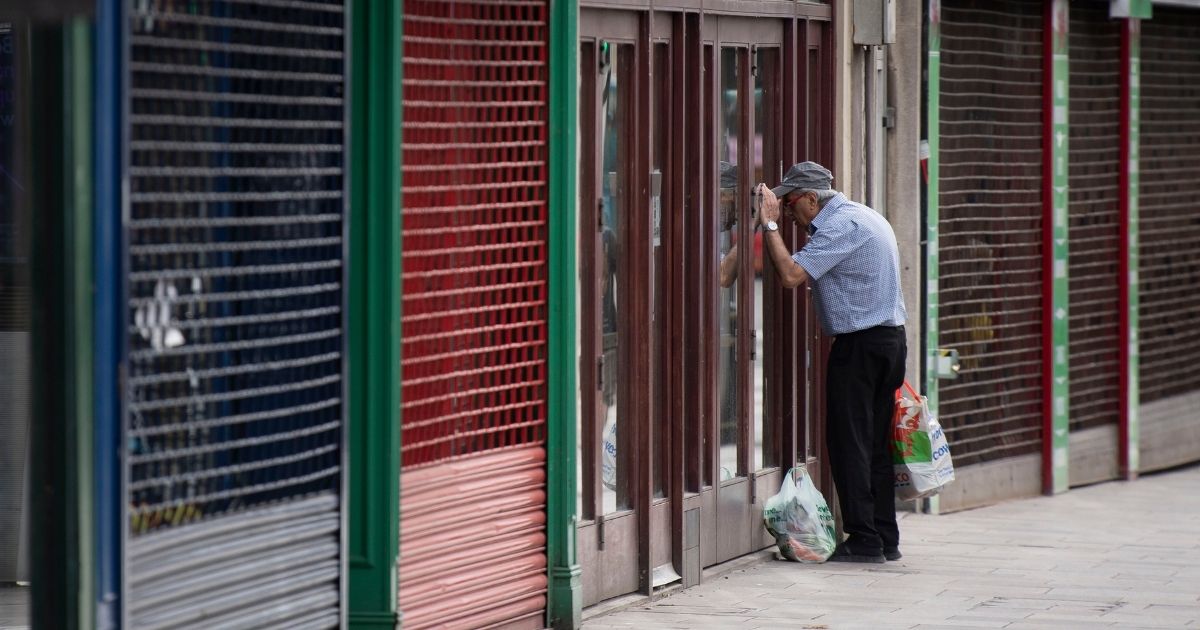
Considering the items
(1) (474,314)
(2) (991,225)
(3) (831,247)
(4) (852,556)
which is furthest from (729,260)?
(2) (991,225)

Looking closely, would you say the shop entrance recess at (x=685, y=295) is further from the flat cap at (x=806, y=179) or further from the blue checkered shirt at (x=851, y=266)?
the blue checkered shirt at (x=851, y=266)

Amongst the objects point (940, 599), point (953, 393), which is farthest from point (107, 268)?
point (953, 393)

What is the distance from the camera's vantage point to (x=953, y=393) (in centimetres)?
1167

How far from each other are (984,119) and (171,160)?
7.02 m

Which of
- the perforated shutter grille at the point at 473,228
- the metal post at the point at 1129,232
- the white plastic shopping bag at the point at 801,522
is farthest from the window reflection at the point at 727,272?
the metal post at the point at 1129,232

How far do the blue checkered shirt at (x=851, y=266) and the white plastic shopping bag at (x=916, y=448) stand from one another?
0.46 meters

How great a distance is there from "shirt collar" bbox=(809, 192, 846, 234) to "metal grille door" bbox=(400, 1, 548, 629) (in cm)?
200

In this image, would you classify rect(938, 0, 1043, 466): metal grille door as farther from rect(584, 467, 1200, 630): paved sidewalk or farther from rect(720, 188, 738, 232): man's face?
rect(720, 188, 738, 232): man's face

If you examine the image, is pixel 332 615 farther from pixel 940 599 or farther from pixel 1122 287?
pixel 1122 287

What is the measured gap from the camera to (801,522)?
958 centimetres

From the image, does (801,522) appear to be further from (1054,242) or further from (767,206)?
(1054,242)

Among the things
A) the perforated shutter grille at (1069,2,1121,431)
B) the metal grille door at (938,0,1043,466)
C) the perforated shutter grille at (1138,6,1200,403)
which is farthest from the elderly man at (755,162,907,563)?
the perforated shutter grille at (1138,6,1200,403)

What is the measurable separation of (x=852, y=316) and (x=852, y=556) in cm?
107

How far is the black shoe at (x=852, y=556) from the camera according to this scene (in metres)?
9.64
